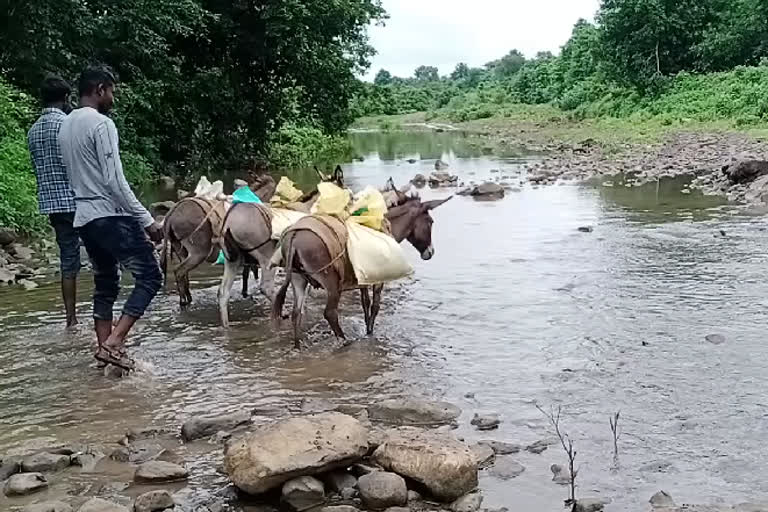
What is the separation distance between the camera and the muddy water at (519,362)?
570 cm

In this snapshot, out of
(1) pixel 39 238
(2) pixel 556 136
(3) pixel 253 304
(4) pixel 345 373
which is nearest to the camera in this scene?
(4) pixel 345 373

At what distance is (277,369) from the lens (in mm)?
7922

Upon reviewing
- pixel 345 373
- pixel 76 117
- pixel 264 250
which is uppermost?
pixel 76 117

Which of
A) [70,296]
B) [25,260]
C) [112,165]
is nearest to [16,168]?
[25,260]

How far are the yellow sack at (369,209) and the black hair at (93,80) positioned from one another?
2.78 m

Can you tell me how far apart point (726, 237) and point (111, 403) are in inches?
391

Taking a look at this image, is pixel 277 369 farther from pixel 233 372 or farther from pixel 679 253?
pixel 679 253

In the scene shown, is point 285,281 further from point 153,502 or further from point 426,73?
point 426,73

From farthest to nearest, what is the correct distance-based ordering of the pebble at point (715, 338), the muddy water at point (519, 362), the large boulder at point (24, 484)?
the pebble at point (715, 338)
the muddy water at point (519, 362)
the large boulder at point (24, 484)

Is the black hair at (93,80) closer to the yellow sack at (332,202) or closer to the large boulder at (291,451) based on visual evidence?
the yellow sack at (332,202)

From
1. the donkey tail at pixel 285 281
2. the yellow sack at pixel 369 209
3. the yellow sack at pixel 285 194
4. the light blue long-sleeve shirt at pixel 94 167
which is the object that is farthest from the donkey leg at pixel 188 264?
the light blue long-sleeve shirt at pixel 94 167

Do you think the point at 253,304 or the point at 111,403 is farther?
the point at 253,304

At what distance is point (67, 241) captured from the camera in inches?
341

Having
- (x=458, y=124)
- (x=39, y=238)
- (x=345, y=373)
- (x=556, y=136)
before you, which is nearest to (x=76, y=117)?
(x=345, y=373)
